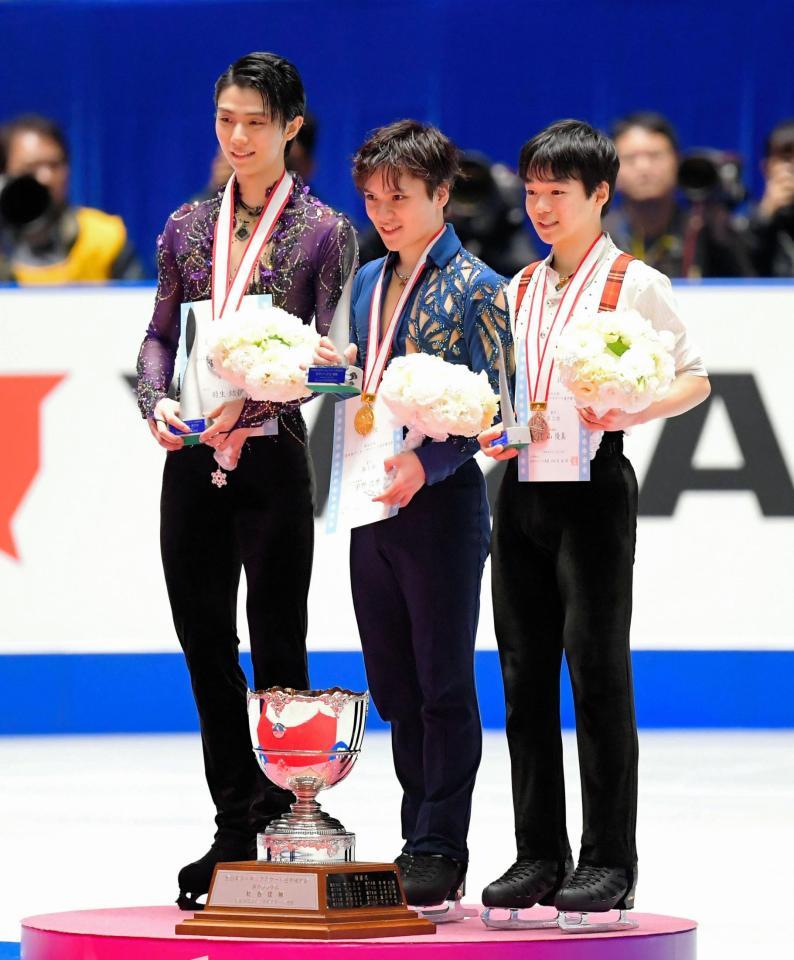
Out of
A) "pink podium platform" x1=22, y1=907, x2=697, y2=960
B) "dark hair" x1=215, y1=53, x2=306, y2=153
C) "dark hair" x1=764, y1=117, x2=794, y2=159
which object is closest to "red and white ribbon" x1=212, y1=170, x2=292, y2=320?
"dark hair" x1=215, y1=53, x2=306, y2=153

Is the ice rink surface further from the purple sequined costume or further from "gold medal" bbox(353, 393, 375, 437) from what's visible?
"gold medal" bbox(353, 393, 375, 437)

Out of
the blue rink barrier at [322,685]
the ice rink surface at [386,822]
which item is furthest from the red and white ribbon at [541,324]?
the blue rink barrier at [322,685]

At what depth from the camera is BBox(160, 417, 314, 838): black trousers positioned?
4172mm

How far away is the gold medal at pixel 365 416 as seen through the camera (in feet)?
13.3

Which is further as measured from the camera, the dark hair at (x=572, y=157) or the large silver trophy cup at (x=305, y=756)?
the dark hair at (x=572, y=157)

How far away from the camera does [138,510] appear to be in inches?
314

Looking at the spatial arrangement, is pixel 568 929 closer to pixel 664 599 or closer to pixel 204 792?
pixel 204 792

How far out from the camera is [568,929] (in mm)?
3787

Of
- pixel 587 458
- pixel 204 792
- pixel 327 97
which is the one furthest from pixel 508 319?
pixel 327 97

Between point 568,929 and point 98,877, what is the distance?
1602mm

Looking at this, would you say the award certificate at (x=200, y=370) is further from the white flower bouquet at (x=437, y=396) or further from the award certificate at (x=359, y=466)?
the white flower bouquet at (x=437, y=396)

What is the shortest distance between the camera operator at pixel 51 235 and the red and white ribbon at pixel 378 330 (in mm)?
4724

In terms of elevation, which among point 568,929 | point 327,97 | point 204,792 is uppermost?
point 327,97

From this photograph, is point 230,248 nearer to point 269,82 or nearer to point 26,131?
point 269,82
